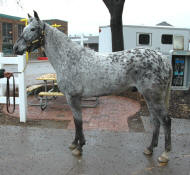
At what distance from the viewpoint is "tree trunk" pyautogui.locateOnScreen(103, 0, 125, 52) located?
26.4ft

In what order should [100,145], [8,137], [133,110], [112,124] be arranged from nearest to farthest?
[100,145]
[8,137]
[112,124]
[133,110]

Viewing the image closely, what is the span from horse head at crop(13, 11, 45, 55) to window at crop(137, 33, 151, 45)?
8310 mm

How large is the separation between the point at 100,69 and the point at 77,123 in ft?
3.18

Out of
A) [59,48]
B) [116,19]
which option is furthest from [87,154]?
[116,19]

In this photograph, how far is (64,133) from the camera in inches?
181

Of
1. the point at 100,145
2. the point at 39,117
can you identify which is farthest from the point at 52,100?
the point at 100,145

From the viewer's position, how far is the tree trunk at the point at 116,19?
317 inches

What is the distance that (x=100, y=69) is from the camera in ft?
10.9

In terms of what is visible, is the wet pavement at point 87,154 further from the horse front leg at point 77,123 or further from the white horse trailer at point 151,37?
the white horse trailer at point 151,37

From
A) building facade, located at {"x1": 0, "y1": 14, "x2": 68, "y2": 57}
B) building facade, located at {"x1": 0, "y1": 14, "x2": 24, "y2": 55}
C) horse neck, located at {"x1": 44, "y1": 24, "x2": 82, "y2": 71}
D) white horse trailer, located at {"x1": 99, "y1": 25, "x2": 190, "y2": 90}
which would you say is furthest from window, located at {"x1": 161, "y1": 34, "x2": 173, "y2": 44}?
building facade, located at {"x1": 0, "y1": 14, "x2": 24, "y2": 55}

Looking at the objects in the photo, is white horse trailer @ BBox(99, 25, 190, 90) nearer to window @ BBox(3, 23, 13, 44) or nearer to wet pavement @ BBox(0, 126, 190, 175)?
wet pavement @ BBox(0, 126, 190, 175)

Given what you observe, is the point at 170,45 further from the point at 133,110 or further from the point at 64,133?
the point at 64,133

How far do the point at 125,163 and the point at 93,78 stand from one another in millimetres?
1377

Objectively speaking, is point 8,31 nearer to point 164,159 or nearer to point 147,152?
point 147,152
